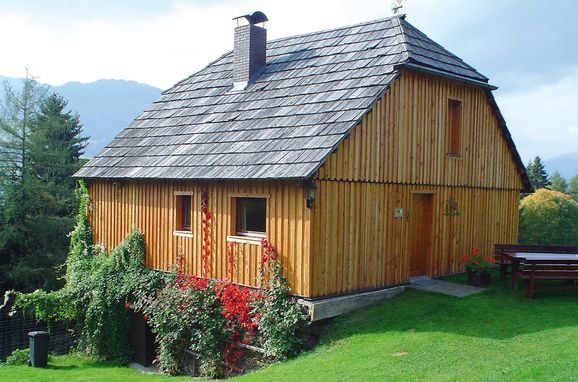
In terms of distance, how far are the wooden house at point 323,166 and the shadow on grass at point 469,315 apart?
81 cm

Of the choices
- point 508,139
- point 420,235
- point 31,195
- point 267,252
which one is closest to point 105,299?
point 267,252

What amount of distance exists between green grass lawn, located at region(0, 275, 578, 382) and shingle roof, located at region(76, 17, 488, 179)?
3503mm

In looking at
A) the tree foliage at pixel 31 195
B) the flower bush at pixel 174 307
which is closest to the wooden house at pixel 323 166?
the flower bush at pixel 174 307

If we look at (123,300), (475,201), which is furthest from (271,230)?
(475,201)

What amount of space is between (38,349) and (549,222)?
21.5 meters

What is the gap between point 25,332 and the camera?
18203mm

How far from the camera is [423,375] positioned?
892cm

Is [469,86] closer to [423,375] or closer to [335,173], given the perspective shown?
[335,173]

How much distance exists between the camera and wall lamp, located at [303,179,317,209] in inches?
464

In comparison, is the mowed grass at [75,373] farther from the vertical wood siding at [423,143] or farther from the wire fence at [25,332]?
the vertical wood siding at [423,143]

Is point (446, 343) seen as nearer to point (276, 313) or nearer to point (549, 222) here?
point (276, 313)

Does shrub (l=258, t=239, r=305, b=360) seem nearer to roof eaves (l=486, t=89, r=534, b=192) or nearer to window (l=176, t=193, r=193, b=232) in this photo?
window (l=176, t=193, r=193, b=232)

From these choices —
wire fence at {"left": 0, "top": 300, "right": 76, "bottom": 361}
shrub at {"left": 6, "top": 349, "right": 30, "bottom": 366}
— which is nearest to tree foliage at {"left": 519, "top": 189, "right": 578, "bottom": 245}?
wire fence at {"left": 0, "top": 300, "right": 76, "bottom": 361}

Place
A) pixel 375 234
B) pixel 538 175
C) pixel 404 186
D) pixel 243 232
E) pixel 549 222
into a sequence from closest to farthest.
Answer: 1. pixel 375 234
2. pixel 243 232
3. pixel 404 186
4. pixel 549 222
5. pixel 538 175
